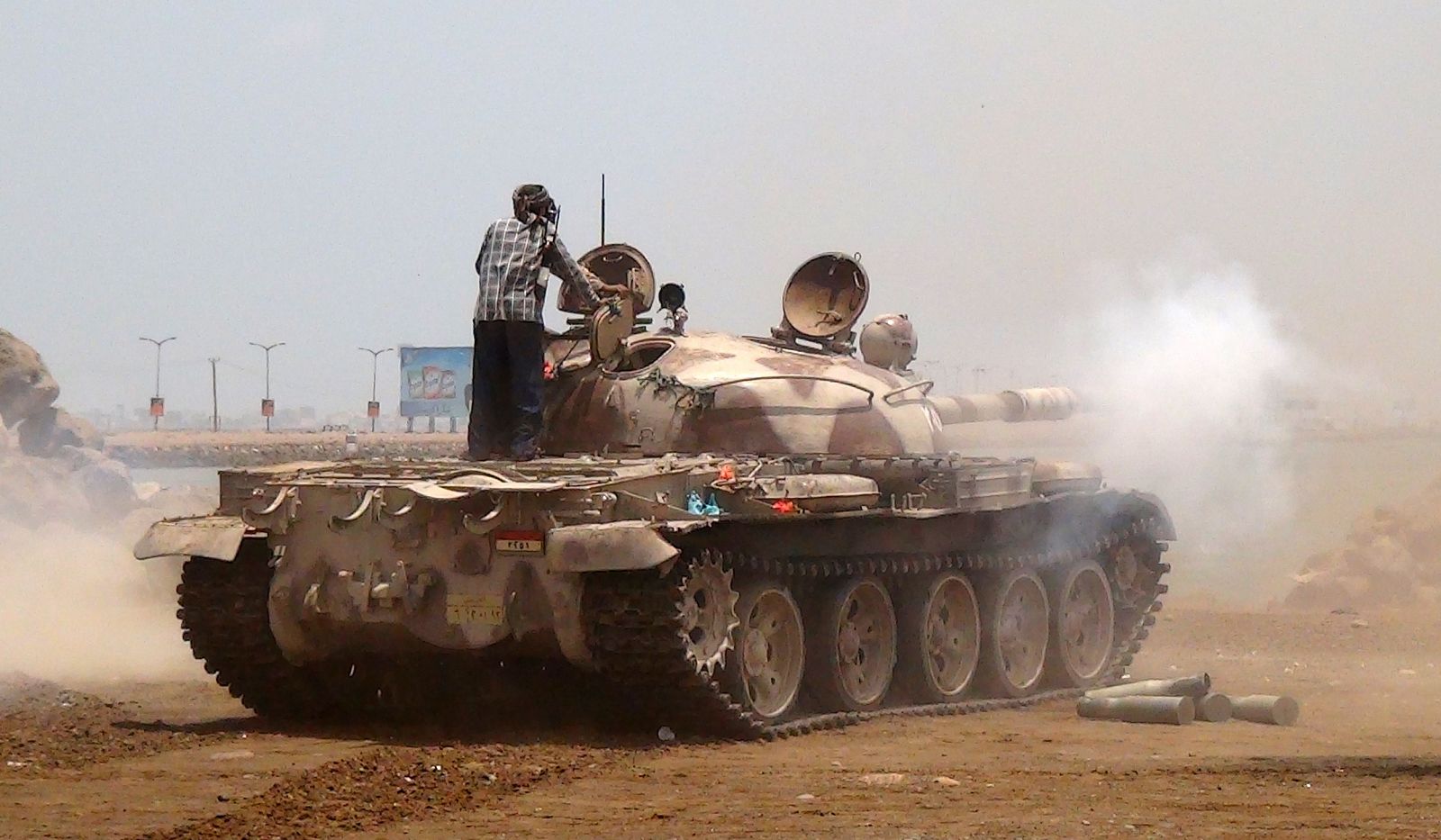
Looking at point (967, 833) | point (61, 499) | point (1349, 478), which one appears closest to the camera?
point (967, 833)

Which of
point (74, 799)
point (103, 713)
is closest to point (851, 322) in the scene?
point (103, 713)

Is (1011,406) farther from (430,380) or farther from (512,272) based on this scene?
(430,380)

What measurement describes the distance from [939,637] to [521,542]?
4.24 meters

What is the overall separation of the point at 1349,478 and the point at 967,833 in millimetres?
37879

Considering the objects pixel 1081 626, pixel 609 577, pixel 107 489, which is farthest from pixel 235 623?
pixel 107 489

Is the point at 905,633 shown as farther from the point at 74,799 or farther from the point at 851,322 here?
the point at 74,799

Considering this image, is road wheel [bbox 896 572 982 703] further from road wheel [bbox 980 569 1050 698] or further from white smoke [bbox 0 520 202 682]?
white smoke [bbox 0 520 202 682]

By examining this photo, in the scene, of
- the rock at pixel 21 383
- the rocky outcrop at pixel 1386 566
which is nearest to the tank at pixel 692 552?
the rocky outcrop at pixel 1386 566

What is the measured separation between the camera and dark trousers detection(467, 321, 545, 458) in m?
15.3

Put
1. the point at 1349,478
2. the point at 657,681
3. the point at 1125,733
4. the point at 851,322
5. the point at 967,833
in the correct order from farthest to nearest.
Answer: the point at 1349,478, the point at 851,322, the point at 1125,733, the point at 657,681, the point at 967,833

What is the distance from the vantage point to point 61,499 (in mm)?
30375

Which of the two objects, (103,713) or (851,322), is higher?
(851,322)

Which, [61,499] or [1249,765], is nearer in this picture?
[1249,765]

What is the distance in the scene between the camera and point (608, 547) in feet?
42.0
